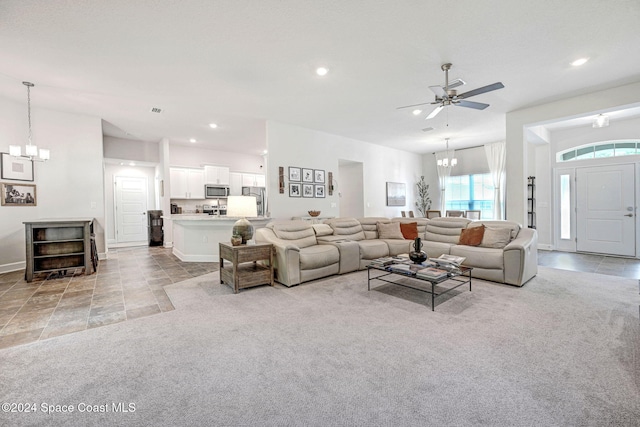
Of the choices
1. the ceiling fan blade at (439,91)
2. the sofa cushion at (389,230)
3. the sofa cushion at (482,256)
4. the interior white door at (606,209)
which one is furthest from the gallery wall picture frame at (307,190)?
the interior white door at (606,209)

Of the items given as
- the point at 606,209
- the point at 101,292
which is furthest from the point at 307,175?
the point at 606,209

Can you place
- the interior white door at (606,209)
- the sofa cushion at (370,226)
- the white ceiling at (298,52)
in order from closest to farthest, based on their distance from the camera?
the white ceiling at (298,52) < the sofa cushion at (370,226) < the interior white door at (606,209)

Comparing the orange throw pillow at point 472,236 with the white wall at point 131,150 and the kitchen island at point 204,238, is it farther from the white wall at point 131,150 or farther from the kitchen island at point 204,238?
the white wall at point 131,150

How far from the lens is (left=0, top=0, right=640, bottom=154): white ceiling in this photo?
2.43 m

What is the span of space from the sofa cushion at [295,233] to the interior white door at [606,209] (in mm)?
6144

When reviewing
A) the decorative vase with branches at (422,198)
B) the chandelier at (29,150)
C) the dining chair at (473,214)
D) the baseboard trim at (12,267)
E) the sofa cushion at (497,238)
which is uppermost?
the chandelier at (29,150)

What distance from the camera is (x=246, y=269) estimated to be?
12.8ft

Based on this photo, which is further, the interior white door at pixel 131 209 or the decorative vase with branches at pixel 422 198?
the decorative vase with branches at pixel 422 198

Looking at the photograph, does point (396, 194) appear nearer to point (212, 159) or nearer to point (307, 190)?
point (307, 190)

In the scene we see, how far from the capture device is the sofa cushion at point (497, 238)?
409 cm

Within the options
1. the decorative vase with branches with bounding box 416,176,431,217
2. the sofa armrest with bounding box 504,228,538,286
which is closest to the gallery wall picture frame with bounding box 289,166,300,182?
the sofa armrest with bounding box 504,228,538,286

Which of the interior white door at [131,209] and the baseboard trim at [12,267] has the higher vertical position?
the interior white door at [131,209]

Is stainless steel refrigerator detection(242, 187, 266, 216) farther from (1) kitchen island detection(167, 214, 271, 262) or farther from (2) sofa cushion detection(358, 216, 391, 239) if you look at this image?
(2) sofa cushion detection(358, 216, 391, 239)

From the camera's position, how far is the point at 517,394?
158 cm
